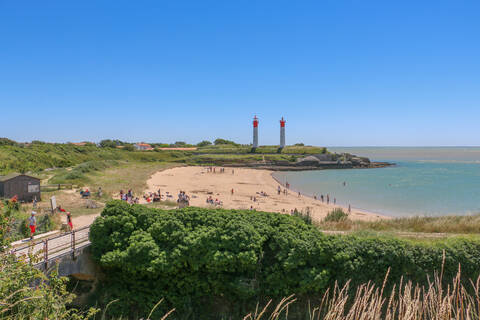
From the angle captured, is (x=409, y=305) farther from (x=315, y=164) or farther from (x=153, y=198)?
(x=315, y=164)

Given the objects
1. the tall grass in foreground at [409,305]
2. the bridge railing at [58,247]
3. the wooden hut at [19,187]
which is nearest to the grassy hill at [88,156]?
the wooden hut at [19,187]

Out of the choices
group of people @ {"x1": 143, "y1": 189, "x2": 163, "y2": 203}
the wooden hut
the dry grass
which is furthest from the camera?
group of people @ {"x1": 143, "y1": 189, "x2": 163, "y2": 203}

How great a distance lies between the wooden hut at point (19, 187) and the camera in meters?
15.6

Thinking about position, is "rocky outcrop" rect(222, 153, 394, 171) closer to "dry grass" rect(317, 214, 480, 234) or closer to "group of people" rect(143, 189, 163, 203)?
Result: "group of people" rect(143, 189, 163, 203)

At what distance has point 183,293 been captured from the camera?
27.4 feet

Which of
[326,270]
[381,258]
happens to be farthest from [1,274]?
[381,258]

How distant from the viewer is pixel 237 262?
26.5 ft

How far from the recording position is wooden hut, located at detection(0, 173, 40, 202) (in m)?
15.6

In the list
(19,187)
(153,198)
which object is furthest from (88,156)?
(19,187)

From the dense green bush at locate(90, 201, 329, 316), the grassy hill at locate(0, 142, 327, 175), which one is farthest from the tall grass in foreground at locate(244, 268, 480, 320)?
the grassy hill at locate(0, 142, 327, 175)

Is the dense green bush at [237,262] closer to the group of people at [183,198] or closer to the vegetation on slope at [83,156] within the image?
the group of people at [183,198]

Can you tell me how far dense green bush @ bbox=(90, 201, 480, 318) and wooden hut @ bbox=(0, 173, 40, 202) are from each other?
10792 millimetres

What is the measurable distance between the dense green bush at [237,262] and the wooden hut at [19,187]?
425 inches

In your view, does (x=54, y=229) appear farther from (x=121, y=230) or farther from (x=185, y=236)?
(x=185, y=236)
